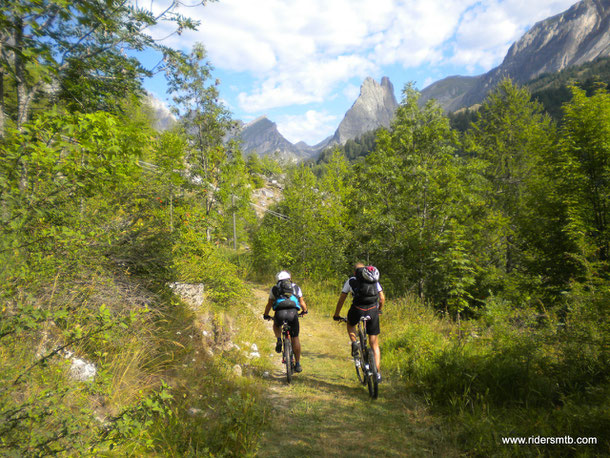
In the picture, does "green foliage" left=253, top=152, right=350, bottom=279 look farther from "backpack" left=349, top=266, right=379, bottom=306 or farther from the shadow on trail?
"backpack" left=349, top=266, right=379, bottom=306

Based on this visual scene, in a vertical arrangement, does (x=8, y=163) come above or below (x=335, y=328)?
above

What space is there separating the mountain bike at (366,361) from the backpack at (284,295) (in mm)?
1351

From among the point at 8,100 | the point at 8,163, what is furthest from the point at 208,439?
the point at 8,100

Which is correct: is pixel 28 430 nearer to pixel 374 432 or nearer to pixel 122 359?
pixel 122 359

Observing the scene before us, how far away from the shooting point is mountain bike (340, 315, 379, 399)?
4.77 meters

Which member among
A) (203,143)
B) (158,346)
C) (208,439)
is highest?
(203,143)

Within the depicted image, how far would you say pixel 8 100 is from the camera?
4.50 m

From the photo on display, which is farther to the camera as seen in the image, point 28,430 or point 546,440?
point 546,440

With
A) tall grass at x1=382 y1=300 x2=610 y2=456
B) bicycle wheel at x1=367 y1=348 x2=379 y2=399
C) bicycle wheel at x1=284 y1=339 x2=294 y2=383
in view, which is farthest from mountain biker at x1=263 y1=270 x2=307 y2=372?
tall grass at x1=382 y1=300 x2=610 y2=456

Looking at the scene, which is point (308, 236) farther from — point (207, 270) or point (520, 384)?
point (520, 384)

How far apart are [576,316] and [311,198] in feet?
42.6

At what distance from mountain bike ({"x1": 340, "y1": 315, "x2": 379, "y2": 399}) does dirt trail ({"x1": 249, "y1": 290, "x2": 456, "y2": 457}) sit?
0.17m

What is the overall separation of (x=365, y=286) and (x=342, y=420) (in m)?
2.03

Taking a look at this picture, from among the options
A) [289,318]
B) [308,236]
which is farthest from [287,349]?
[308,236]
